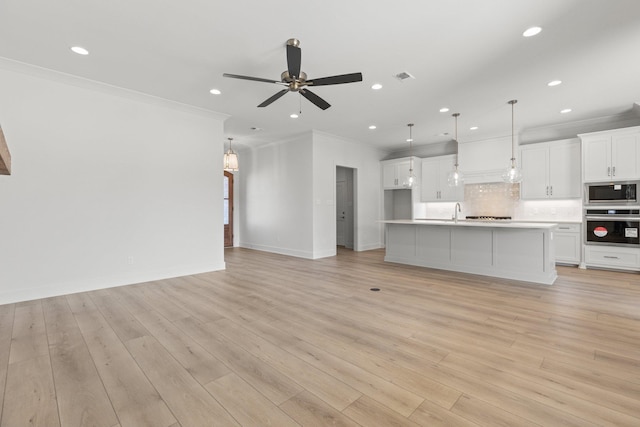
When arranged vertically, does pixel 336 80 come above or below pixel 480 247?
above

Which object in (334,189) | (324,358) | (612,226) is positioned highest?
(334,189)

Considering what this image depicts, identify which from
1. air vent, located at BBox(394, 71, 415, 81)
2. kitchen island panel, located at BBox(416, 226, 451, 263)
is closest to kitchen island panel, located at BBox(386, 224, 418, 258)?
kitchen island panel, located at BBox(416, 226, 451, 263)

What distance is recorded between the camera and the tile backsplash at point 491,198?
689 centimetres

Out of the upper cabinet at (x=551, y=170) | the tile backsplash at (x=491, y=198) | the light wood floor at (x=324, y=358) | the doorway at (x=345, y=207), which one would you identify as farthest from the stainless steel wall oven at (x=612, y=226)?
the doorway at (x=345, y=207)

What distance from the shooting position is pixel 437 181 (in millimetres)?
7832

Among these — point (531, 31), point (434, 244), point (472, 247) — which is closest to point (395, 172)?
point (434, 244)

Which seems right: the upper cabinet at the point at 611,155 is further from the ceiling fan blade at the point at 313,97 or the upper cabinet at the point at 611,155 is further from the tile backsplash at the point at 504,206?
the ceiling fan blade at the point at 313,97

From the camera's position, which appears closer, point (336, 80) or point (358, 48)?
point (336, 80)

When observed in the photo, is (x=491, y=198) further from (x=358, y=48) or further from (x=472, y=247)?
(x=358, y=48)

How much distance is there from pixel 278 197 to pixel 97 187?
4.01 metres

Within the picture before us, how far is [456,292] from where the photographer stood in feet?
13.3

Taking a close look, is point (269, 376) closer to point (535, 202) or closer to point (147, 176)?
point (147, 176)

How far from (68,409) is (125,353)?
0.65 m

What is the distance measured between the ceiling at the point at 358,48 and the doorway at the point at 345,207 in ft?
11.1
